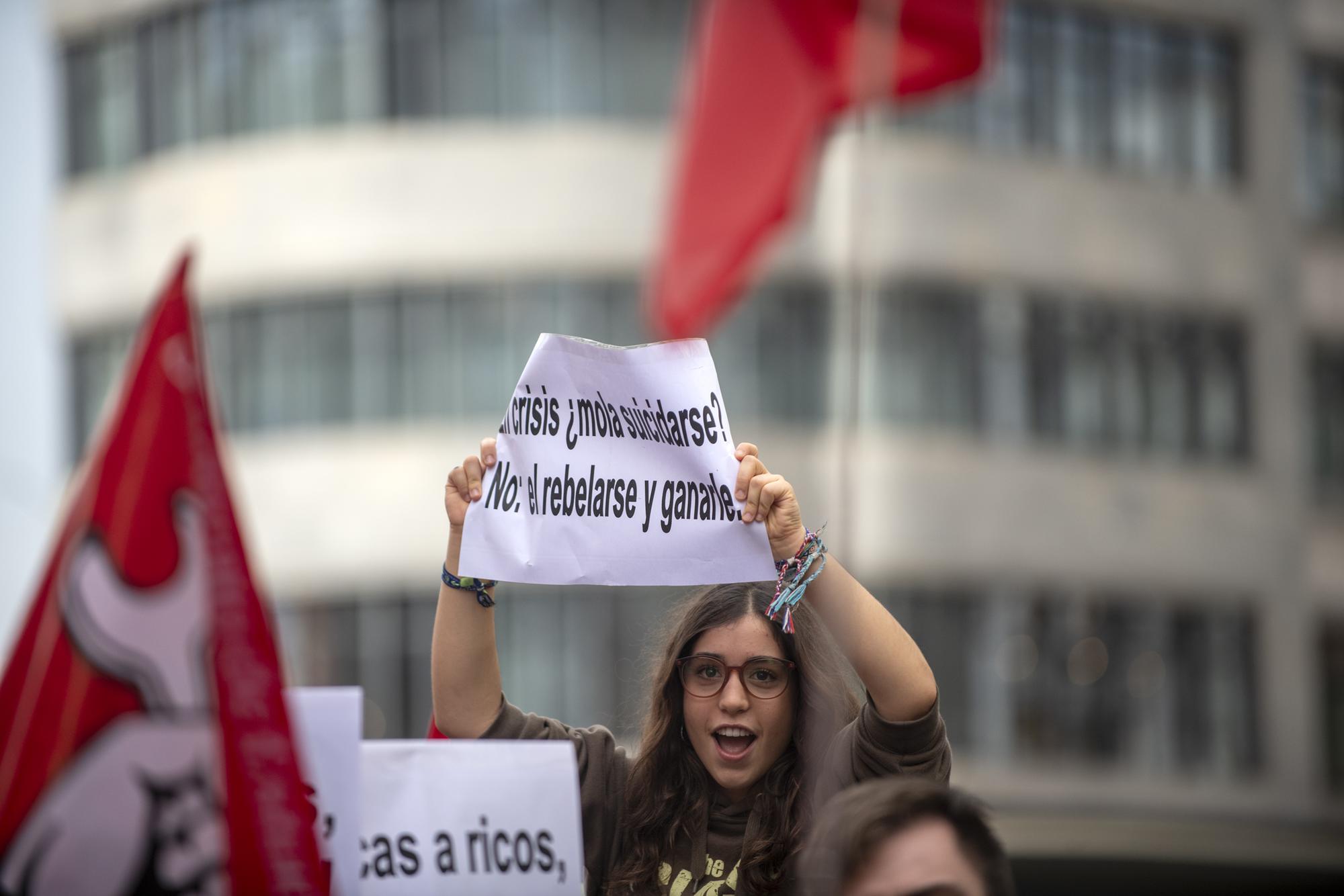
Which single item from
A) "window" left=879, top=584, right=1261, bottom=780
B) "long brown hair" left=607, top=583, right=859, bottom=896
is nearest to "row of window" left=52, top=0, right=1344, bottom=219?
"window" left=879, top=584, right=1261, bottom=780

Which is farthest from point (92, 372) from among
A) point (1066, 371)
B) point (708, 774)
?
point (708, 774)

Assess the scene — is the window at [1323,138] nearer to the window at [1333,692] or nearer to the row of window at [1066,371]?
the row of window at [1066,371]

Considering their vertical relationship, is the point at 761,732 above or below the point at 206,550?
below

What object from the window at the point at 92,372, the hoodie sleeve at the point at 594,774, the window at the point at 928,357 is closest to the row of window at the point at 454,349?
the window at the point at 928,357

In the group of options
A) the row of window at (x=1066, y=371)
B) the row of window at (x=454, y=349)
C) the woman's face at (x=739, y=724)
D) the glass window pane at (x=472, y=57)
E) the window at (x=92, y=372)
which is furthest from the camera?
the window at (x=92, y=372)

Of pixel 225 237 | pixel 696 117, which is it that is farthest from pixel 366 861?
pixel 225 237

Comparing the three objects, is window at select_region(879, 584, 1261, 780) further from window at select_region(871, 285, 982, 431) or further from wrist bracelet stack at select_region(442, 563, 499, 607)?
wrist bracelet stack at select_region(442, 563, 499, 607)

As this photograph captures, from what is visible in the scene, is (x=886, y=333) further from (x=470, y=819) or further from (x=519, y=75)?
(x=470, y=819)

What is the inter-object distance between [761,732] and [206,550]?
1.02 metres

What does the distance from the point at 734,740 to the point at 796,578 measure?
32cm

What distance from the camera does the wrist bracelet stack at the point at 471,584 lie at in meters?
4.28

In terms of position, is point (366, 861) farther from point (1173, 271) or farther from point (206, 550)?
point (1173, 271)

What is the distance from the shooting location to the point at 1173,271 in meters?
20.4

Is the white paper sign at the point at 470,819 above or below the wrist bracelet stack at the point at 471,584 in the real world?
below
